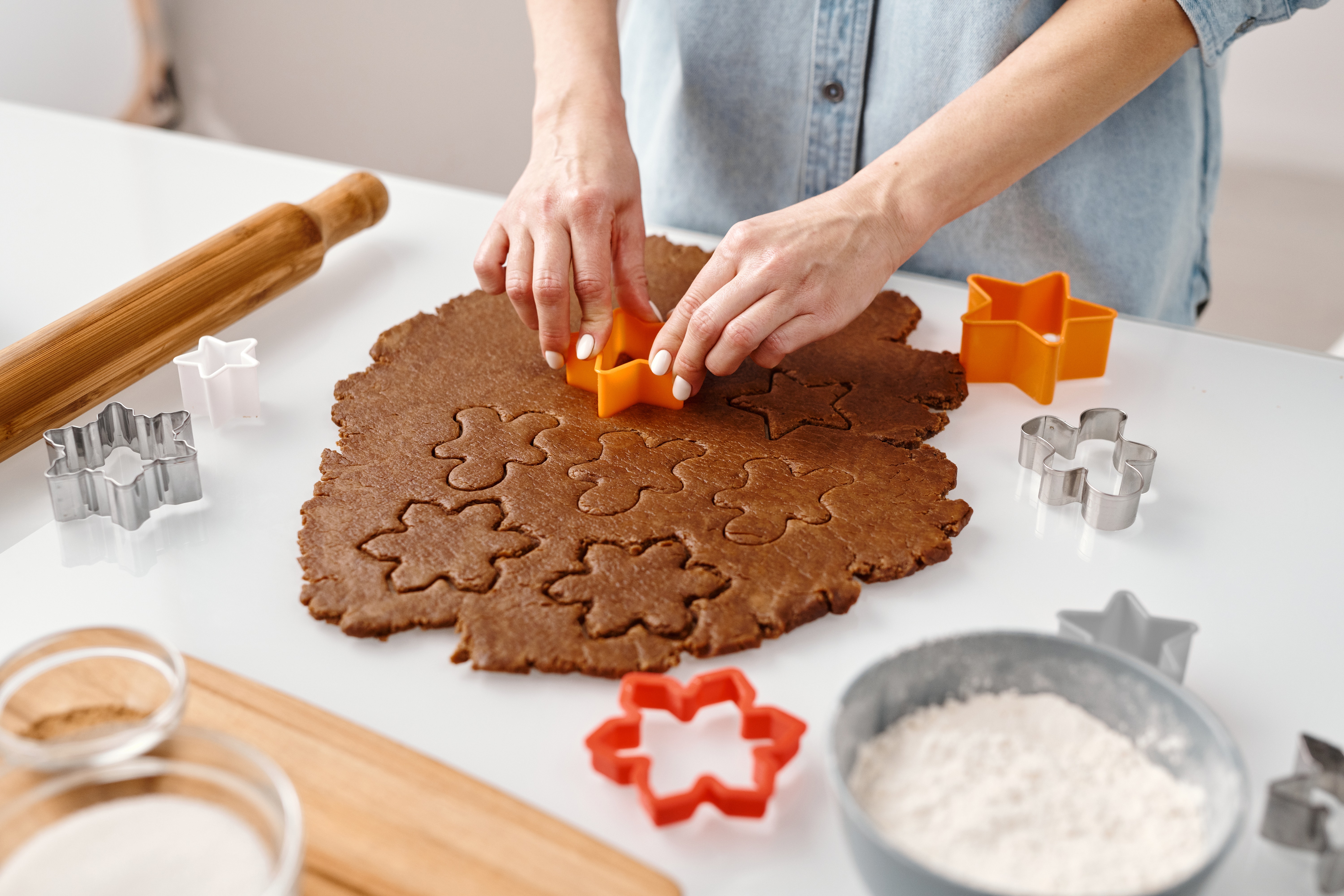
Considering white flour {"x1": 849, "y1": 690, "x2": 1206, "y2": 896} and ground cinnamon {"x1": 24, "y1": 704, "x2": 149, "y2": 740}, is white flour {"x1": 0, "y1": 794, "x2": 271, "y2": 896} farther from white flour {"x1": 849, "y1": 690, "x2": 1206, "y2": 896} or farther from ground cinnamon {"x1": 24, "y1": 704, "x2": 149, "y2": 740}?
white flour {"x1": 849, "y1": 690, "x2": 1206, "y2": 896}

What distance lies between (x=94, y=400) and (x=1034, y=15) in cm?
117

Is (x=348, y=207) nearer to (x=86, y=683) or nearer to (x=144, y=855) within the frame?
(x=86, y=683)

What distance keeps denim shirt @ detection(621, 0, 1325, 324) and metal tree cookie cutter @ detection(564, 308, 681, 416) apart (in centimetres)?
46

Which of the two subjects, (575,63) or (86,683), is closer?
(86,683)

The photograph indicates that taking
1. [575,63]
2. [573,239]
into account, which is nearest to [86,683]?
[573,239]

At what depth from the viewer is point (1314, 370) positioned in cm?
121

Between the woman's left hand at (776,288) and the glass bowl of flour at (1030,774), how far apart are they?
490mm

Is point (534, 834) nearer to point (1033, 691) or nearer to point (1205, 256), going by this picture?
point (1033, 691)

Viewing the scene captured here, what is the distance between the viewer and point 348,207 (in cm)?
142

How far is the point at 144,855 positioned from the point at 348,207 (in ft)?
3.35

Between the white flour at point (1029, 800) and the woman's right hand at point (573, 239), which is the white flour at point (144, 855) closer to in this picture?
the white flour at point (1029, 800)

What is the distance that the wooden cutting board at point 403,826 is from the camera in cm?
62

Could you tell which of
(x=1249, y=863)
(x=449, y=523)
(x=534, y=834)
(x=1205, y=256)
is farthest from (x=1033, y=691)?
(x=1205, y=256)

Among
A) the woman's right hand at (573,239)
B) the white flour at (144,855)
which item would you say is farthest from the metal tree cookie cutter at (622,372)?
the white flour at (144,855)
